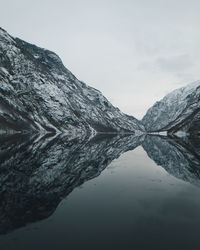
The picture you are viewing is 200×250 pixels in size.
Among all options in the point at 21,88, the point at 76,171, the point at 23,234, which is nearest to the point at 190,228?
the point at 23,234

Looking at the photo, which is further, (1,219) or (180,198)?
(180,198)

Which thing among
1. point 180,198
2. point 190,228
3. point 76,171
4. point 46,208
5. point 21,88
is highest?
point 21,88

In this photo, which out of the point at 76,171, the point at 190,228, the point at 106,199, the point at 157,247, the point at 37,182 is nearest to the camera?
the point at 157,247

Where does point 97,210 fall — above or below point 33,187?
above

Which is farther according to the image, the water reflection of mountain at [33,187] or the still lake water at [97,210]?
the water reflection of mountain at [33,187]

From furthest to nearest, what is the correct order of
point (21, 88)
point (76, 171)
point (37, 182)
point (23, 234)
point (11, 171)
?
point (21, 88), point (76, 171), point (11, 171), point (37, 182), point (23, 234)

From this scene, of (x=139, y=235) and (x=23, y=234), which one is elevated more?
(x=139, y=235)

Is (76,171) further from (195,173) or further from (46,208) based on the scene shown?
(195,173)

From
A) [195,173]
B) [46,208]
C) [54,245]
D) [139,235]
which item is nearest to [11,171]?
[46,208]

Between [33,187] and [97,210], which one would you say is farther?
[33,187]

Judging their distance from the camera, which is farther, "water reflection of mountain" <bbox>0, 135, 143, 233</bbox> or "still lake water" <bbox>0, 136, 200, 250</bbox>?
"water reflection of mountain" <bbox>0, 135, 143, 233</bbox>
